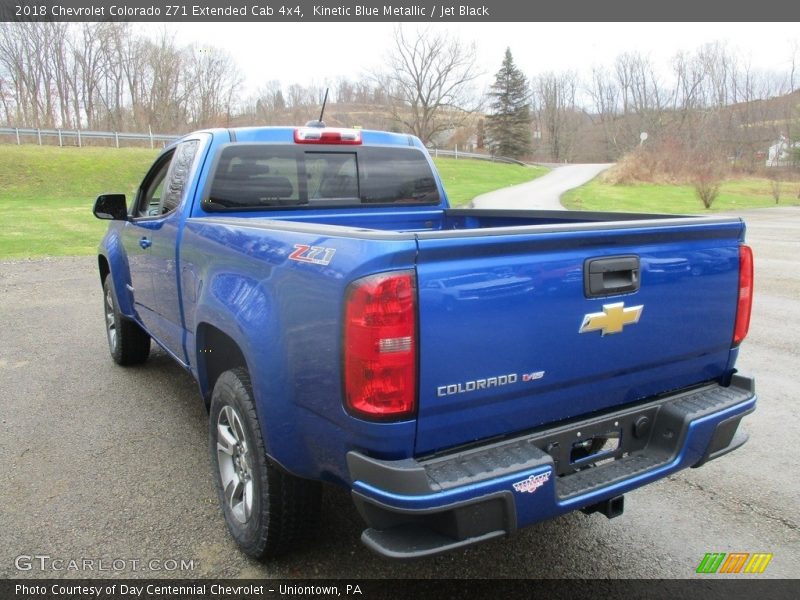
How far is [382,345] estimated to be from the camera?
6.23 feet

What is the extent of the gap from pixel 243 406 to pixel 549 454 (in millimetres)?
1244

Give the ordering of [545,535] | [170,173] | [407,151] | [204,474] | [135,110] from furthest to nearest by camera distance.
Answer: [135,110]
[407,151]
[170,173]
[204,474]
[545,535]

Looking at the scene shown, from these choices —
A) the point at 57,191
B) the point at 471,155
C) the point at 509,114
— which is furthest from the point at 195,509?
the point at 509,114

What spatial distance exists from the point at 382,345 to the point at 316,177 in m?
2.34

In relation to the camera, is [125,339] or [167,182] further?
[125,339]

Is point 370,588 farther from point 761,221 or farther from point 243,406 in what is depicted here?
point 761,221

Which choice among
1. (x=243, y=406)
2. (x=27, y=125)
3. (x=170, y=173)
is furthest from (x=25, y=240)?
(x=27, y=125)

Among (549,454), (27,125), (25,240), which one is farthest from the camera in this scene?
(27,125)

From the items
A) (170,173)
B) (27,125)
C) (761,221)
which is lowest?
(761,221)

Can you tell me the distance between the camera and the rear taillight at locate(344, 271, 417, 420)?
1.89 meters

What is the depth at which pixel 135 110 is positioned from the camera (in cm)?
4753

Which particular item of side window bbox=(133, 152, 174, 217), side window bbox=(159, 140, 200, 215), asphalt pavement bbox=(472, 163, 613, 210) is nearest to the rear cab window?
side window bbox=(159, 140, 200, 215)

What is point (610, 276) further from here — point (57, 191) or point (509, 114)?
point (509, 114)

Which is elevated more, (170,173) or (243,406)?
(170,173)
